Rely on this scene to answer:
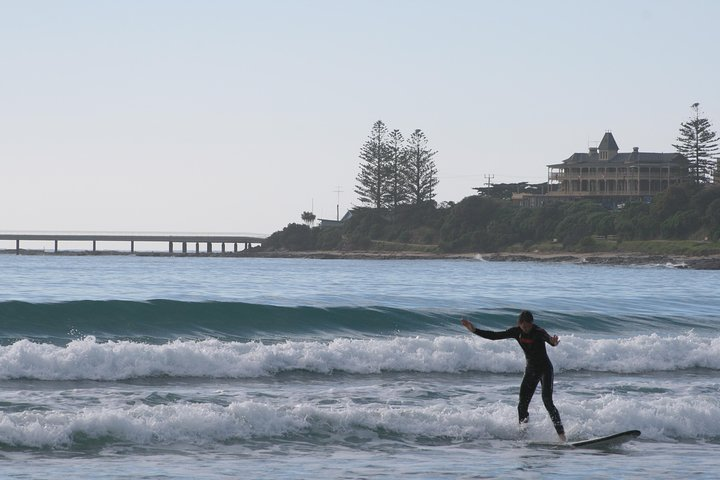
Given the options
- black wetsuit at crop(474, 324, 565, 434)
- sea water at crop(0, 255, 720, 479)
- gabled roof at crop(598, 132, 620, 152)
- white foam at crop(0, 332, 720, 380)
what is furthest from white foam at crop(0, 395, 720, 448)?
gabled roof at crop(598, 132, 620, 152)

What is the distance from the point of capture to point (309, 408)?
15.2 meters

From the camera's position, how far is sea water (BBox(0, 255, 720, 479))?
509 inches

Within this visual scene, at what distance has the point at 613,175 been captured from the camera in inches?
5364

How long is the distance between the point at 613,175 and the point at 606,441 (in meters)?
126

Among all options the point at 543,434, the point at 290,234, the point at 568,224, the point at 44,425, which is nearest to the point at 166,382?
the point at 44,425

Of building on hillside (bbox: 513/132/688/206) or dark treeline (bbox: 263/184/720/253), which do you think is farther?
building on hillside (bbox: 513/132/688/206)

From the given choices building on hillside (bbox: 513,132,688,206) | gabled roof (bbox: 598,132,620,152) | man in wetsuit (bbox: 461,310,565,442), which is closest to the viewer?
man in wetsuit (bbox: 461,310,565,442)

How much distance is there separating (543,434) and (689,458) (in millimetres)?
2031

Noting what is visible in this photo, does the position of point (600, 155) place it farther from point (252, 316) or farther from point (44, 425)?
point (44, 425)

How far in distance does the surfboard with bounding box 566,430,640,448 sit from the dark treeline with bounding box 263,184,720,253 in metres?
99.6

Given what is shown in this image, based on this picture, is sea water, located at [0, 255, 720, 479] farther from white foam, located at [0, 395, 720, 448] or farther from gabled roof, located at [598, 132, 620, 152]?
gabled roof, located at [598, 132, 620, 152]

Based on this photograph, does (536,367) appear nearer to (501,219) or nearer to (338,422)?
(338,422)

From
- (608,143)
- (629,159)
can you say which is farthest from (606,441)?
(608,143)

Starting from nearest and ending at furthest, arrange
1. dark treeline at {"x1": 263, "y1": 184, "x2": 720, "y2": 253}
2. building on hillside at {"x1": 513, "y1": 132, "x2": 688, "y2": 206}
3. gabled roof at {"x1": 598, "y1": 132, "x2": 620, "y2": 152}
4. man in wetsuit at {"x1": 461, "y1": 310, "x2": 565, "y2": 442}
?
man in wetsuit at {"x1": 461, "y1": 310, "x2": 565, "y2": 442} → dark treeline at {"x1": 263, "y1": 184, "x2": 720, "y2": 253} → building on hillside at {"x1": 513, "y1": 132, "x2": 688, "y2": 206} → gabled roof at {"x1": 598, "y1": 132, "x2": 620, "y2": 152}
